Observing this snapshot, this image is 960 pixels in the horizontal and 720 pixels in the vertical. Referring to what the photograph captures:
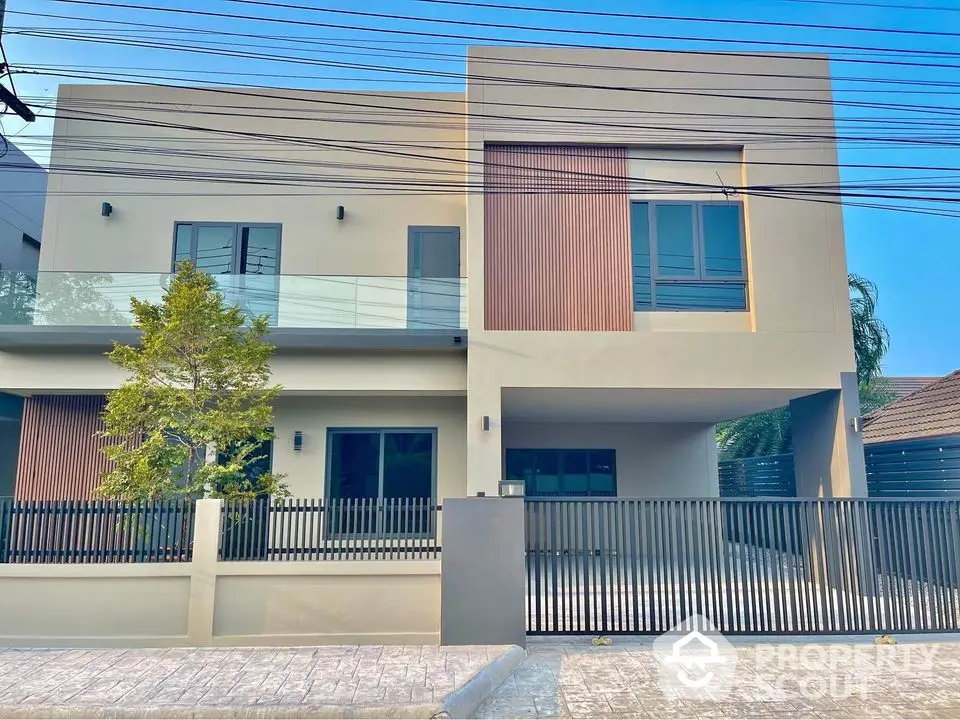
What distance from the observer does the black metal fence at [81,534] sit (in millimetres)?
6859

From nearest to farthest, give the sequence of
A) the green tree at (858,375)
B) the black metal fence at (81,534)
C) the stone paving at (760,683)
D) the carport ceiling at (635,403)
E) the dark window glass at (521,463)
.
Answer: the stone paving at (760,683) → the black metal fence at (81,534) → the carport ceiling at (635,403) → the dark window glass at (521,463) → the green tree at (858,375)

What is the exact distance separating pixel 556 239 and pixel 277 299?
4341 millimetres

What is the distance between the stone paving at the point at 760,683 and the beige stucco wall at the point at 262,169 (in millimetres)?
7272

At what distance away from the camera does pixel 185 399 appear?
759 cm

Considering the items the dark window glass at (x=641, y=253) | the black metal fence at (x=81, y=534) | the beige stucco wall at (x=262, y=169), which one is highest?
the beige stucco wall at (x=262, y=169)

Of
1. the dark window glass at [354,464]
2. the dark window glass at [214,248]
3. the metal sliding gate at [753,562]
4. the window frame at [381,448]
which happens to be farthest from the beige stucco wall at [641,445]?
the metal sliding gate at [753,562]

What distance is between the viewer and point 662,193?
10133 mm

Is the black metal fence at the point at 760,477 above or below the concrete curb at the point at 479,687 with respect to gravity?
above

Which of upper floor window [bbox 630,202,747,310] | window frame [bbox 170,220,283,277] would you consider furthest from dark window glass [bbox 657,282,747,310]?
window frame [bbox 170,220,283,277]

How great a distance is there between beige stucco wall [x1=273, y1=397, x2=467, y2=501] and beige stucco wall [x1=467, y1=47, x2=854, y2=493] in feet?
Answer: 7.19

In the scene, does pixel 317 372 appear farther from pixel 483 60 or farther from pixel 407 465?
pixel 483 60

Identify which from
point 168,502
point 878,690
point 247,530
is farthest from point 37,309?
point 878,690

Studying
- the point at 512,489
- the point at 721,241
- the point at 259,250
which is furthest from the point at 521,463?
the point at 512,489
